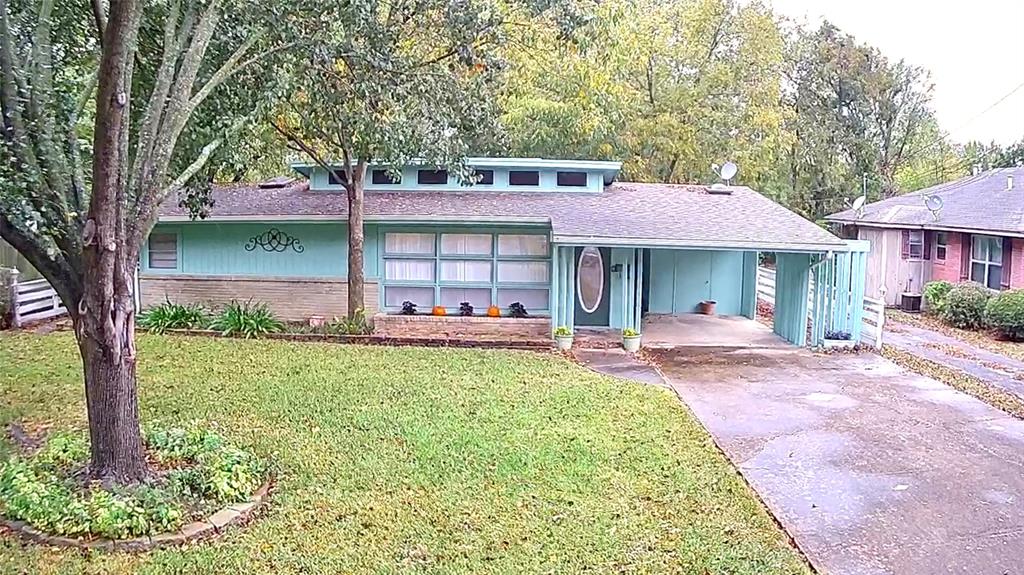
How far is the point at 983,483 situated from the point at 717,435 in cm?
239

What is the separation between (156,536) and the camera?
17.2 feet

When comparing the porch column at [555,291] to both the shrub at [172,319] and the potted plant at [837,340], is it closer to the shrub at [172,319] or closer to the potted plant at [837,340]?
the potted plant at [837,340]

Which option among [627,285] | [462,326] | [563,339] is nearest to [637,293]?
[627,285]

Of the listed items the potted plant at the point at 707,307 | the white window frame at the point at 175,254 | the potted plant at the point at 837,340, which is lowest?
the potted plant at the point at 837,340

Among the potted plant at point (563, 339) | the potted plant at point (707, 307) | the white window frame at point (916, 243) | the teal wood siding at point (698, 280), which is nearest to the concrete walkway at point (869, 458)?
the potted plant at point (563, 339)

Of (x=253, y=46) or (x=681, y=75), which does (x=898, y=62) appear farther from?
(x=253, y=46)

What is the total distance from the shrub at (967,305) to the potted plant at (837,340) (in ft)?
17.6

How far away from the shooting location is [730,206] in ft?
52.2

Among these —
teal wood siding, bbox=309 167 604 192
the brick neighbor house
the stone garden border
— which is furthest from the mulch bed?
the brick neighbor house

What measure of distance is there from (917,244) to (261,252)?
1723 cm

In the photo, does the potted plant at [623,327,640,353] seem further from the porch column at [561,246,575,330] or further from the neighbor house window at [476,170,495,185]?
the neighbor house window at [476,170,495,185]

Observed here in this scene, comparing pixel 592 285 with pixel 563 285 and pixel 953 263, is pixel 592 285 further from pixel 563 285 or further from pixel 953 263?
pixel 953 263

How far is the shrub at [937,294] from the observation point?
1887 centimetres

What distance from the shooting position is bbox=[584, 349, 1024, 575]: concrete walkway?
5.41 m
